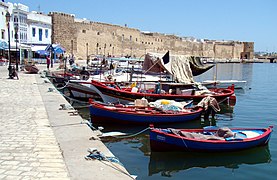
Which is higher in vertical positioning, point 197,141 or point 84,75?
point 84,75

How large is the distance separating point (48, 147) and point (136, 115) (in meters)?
4.76

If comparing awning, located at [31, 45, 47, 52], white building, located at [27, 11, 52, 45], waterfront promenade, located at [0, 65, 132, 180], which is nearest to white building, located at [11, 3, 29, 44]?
white building, located at [27, 11, 52, 45]

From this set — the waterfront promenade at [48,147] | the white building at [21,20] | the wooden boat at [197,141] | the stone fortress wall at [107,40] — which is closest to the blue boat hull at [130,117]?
the waterfront promenade at [48,147]

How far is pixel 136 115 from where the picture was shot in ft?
34.3

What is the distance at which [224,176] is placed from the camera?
719cm

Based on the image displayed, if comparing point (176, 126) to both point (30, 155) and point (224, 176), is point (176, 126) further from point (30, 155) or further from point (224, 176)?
point (30, 155)

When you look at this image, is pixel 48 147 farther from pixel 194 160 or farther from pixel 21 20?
pixel 21 20

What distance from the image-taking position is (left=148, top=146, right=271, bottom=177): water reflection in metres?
7.44

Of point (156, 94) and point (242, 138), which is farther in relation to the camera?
point (156, 94)

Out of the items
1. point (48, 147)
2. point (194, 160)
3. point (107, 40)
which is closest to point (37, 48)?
point (107, 40)

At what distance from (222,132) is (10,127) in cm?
482

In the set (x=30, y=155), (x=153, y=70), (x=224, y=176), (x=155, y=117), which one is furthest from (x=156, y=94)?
(x=30, y=155)

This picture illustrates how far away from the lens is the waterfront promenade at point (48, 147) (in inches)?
188

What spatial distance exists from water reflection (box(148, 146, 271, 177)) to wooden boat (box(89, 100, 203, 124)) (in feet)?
8.00
